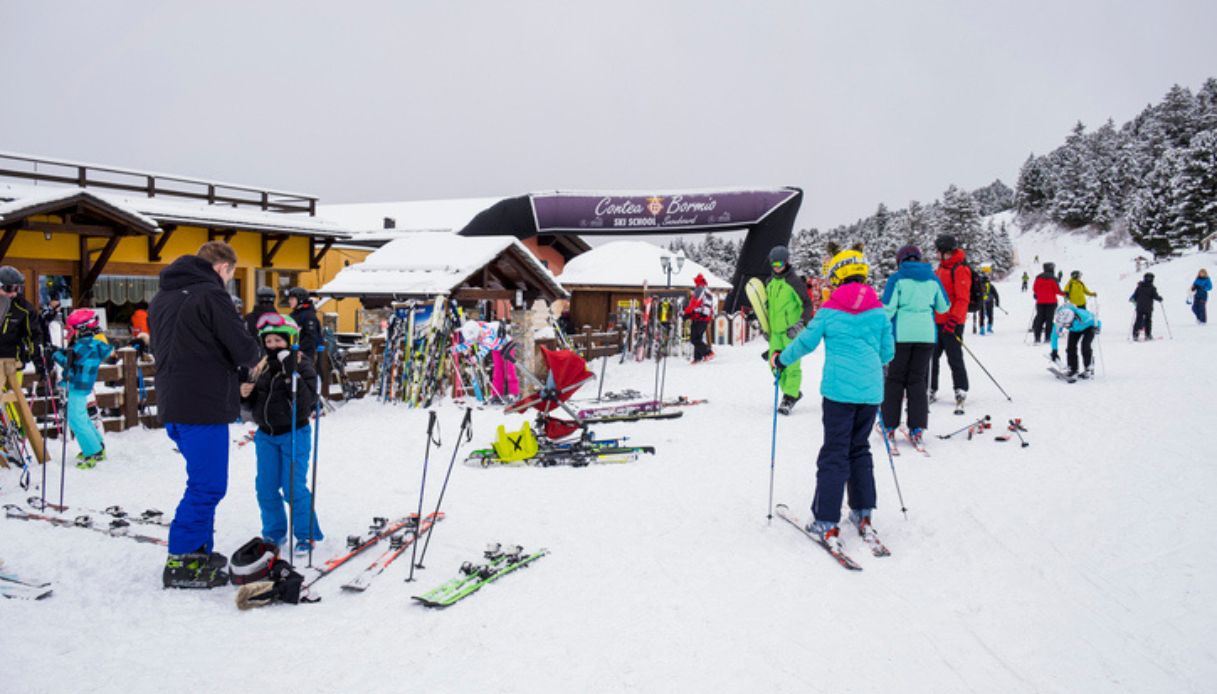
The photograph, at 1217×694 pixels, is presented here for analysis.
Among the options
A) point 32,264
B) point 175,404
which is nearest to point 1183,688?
point 175,404

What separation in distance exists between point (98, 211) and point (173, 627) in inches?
451

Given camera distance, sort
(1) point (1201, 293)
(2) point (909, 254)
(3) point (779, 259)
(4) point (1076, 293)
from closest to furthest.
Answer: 1. (2) point (909, 254)
2. (3) point (779, 259)
3. (4) point (1076, 293)
4. (1) point (1201, 293)

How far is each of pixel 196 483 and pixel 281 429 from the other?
0.59 meters

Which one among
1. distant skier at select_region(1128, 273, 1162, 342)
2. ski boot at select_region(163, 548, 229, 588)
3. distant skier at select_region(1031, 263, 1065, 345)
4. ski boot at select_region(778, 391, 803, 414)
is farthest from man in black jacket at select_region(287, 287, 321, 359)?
distant skier at select_region(1128, 273, 1162, 342)

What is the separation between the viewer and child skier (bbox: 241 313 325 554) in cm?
442

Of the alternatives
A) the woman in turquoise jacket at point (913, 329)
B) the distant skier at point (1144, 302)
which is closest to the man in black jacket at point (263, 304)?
the woman in turquoise jacket at point (913, 329)

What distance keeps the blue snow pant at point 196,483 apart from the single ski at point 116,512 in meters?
1.27

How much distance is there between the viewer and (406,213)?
105ft

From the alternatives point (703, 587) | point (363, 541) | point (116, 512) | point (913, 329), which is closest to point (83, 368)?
point (116, 512)

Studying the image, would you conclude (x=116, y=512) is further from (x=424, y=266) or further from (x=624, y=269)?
(x=624, y=269)

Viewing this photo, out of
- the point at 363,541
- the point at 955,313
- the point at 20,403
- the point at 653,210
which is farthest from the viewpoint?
the point at 653,210

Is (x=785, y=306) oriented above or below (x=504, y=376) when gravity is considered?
above

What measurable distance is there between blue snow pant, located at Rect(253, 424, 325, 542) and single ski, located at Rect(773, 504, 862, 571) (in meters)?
3.35

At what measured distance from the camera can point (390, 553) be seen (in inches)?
180
